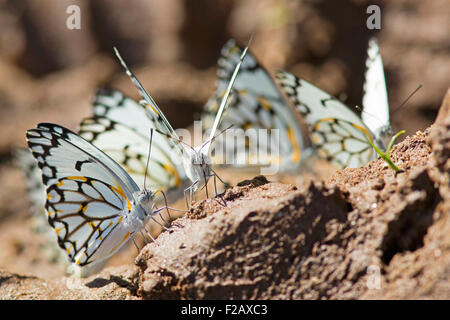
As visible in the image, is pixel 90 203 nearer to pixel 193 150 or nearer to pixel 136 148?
pixel 193 150

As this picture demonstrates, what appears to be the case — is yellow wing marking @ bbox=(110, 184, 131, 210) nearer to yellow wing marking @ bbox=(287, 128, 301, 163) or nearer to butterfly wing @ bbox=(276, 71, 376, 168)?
butterfly wing @ bbox=(276, 71, 376, 168)

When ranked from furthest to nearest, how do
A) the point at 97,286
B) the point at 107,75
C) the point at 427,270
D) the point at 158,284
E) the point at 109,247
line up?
the point at 107,75
the point at 109,247
the point at 97,286
the point at 158,284
the point at 427,270

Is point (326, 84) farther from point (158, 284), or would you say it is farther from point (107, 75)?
point (158, 284)

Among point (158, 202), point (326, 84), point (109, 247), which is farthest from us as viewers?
point (326, 84)

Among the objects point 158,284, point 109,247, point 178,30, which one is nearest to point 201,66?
point 178,30

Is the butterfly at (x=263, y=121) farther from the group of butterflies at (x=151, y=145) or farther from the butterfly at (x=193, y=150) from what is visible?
the butterfly at (x=193, y=150)

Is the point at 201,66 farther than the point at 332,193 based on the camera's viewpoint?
Yes

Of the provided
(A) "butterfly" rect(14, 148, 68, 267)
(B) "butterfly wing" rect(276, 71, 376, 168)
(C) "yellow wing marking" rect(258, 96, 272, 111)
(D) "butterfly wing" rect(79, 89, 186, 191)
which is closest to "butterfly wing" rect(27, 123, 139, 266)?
(D) "butterfly wing" rect(79, 89, 186, 191)
